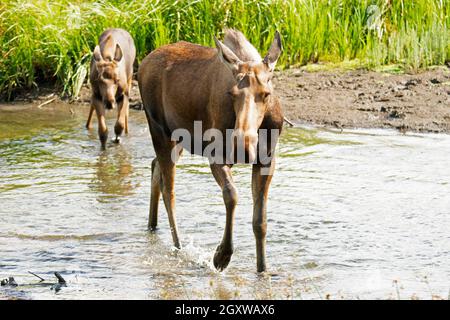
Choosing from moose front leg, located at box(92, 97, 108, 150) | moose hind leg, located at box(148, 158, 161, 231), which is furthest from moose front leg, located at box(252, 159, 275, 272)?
moose front leg, located at box(92, 97, 108, 150)

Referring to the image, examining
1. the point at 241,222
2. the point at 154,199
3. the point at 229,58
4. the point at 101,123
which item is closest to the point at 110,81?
the point at 101,123

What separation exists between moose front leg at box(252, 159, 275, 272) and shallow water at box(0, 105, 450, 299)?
0.49ft

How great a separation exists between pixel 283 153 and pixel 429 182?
200cm

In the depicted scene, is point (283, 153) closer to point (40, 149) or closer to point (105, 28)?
point (40, 149)

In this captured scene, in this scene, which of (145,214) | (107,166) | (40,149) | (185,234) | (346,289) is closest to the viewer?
(346,289)

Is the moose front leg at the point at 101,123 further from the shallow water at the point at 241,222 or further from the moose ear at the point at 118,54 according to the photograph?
the moose ear at the point at 118,54

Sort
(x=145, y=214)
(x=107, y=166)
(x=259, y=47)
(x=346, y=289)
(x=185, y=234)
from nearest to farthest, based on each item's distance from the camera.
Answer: (x=346, y=289) < (x=185, y=234) < (x=145, y=214) < (x=107, y=166) < (x=259, y=47)

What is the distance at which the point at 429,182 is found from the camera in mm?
10188

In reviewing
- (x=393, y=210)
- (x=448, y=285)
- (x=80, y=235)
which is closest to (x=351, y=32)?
(x=393, y=210)

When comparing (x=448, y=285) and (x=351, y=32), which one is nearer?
(x=448, y=285)

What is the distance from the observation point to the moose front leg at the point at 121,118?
1268 cm

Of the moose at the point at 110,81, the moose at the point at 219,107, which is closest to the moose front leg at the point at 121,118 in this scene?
the moose at the point at 110,81

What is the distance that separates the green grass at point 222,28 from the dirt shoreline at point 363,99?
1.26 feet

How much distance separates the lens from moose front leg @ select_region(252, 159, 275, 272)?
25.0 feet
